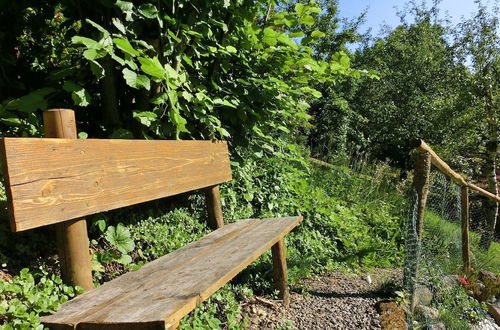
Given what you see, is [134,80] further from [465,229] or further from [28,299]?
[465,229]

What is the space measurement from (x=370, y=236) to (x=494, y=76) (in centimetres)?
448

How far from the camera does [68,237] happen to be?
174 centimetres

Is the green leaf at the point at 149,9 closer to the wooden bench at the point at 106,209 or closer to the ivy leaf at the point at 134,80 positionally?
the ivy leaf at the point at 134,80

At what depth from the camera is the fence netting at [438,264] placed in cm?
333

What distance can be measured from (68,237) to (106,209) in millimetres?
224

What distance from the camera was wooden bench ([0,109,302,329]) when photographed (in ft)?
4.62

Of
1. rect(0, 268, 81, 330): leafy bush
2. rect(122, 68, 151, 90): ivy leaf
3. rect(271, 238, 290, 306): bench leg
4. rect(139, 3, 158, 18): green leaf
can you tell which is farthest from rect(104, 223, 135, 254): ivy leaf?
rect(139, 3, 158, 18): green leaf

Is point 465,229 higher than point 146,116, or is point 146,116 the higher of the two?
point 146,116

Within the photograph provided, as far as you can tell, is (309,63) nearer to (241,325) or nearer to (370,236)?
(241,325)

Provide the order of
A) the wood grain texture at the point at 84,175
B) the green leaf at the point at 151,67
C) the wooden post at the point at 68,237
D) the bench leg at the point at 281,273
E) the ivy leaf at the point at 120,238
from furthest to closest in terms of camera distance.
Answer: the bench leg at the point at 281,273
the ivy leaf at the point at 120,238
the green leaf at the point at 151,67
the wooden post at the point at 68,237
the wood grain texture at the point at 84,175

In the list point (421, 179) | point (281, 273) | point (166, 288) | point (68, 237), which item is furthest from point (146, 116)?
point (421, 179)

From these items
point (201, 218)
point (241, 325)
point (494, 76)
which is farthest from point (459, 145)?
point (241, 325)

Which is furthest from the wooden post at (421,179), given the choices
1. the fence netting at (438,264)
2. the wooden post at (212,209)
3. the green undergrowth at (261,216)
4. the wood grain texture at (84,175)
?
the wood grain texture at (84,175)

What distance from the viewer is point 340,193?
6.50m
